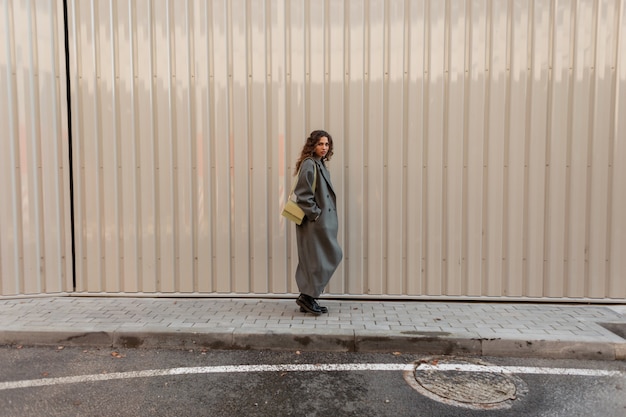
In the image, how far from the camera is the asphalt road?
3.00 metres

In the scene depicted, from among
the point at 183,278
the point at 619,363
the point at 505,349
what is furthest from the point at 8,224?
the point at 619,363

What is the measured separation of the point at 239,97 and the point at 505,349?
3.83m

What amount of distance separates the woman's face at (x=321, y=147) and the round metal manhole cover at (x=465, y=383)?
7.30 ft

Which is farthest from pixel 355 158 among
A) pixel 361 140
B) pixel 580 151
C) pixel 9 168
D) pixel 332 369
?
pixel 9 168

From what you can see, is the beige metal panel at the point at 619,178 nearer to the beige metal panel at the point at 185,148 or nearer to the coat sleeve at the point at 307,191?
the coat sleeve at the point at 307,191

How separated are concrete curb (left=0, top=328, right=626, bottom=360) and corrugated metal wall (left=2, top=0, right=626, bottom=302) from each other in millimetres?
1218

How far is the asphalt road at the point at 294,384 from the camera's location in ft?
9.84

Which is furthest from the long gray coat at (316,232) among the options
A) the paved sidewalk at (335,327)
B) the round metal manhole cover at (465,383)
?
the round metal manhole cover at (465,383)

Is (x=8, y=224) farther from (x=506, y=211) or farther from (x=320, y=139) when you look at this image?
(x=506, y=211)

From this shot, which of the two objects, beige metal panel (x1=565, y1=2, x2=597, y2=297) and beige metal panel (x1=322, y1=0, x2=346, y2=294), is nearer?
beige metal panel (x1=565, y1=2, x2=597, y2=297)

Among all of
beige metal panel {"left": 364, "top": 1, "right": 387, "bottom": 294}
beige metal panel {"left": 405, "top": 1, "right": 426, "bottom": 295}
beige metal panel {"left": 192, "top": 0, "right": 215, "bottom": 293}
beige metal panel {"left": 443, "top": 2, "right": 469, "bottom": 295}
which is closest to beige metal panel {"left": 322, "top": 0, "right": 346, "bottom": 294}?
beige metal panel {"left": 364, "top": 1, "right": 387, "bottom": 294}

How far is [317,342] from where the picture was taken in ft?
13.1

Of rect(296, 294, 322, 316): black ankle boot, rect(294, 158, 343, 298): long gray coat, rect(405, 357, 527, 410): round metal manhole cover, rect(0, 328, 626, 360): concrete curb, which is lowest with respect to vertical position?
rect(405, 357, 527, 410): round metal manhole cover

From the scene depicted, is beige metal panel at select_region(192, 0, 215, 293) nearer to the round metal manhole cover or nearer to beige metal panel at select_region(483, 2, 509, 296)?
the round metal manhole cover
